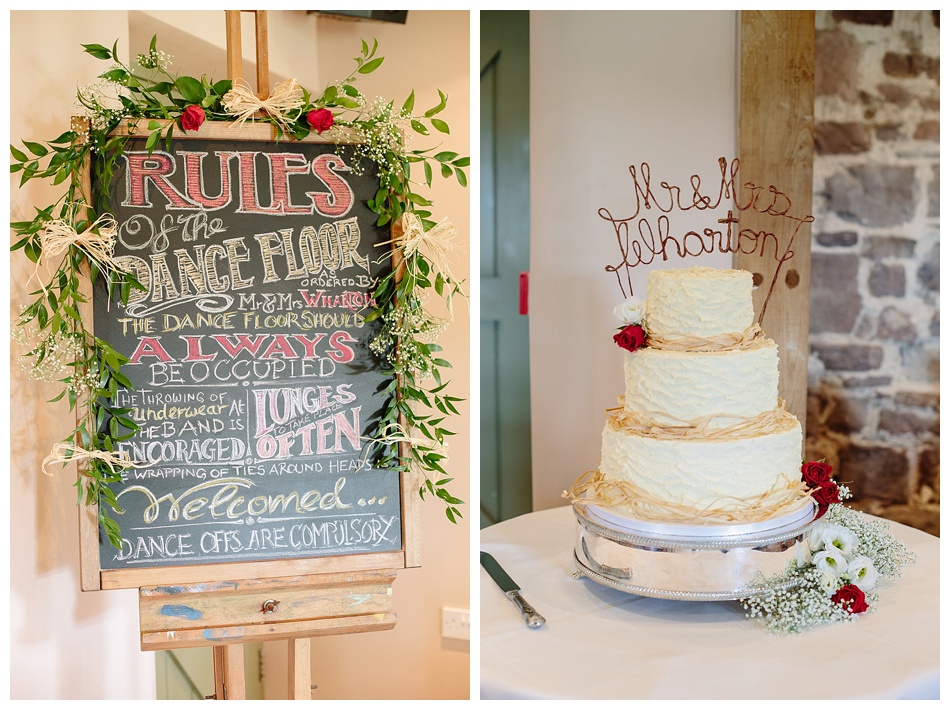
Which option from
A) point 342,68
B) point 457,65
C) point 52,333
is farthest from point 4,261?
point 457,65

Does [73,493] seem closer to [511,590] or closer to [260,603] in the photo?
[260,603]

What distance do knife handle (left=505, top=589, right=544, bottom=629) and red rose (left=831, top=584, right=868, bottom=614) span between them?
1.58 feet

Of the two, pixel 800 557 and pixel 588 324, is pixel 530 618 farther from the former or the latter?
pixel 588 324

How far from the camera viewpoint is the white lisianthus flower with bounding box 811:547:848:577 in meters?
1.26

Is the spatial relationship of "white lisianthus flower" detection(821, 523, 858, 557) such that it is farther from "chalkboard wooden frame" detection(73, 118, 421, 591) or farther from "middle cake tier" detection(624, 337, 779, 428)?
"chalkboard wooden frame" detection(73, 118, 421, 591)

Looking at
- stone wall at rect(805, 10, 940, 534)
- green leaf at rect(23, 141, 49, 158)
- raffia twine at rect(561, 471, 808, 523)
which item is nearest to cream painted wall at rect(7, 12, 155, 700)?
green leaf at rect(23, 141, 49, 158)

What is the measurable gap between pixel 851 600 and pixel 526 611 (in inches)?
20.6

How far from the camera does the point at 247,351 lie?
136cm

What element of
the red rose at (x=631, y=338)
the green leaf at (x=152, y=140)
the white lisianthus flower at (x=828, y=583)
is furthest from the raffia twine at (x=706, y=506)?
the green leaf at (x=152, y=140)

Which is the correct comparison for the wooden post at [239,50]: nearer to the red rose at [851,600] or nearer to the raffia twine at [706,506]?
the raffia twine at [706,506]

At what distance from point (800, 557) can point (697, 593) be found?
0.21 meters

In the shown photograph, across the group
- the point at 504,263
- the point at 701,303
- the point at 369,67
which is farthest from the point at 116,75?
the point at 504,263

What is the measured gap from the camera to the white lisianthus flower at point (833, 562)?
1.26 metres

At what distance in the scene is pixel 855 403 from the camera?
2334mm
